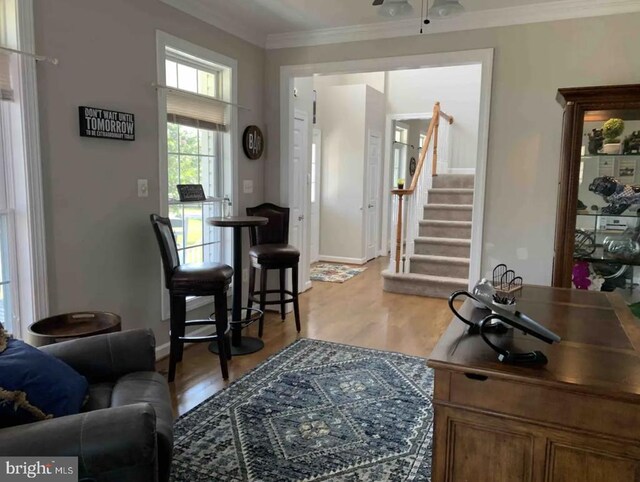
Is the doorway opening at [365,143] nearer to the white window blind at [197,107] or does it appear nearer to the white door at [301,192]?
the white door at [301,192]

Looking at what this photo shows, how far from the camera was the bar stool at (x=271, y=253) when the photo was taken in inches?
156

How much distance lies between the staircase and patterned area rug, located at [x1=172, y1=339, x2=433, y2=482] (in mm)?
2082

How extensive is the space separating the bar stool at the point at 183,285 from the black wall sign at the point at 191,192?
47cm

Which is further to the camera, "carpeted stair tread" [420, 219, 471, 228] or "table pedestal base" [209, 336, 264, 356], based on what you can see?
"carpeted stair tread" [420, 219, 471, 228]

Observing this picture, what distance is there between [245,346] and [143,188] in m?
1.41

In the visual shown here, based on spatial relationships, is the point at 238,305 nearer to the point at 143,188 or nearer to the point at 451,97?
the point at 143,188

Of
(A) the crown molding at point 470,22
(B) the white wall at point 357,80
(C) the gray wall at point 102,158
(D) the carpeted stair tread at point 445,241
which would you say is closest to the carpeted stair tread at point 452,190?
(D) the carpeted stair tread at point 445,241

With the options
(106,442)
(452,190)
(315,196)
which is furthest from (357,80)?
(106,442)

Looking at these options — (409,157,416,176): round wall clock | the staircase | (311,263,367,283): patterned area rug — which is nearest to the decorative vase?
the staircase

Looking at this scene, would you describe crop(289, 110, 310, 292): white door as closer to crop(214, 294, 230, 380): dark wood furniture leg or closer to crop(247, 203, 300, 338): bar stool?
crop(247, 203, 300, 338): bar stool

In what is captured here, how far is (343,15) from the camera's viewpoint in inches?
153

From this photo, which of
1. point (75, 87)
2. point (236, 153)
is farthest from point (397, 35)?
point (75, 87)

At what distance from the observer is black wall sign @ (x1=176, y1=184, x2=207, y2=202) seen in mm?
3635

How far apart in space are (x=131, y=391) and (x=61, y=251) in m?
1.26
